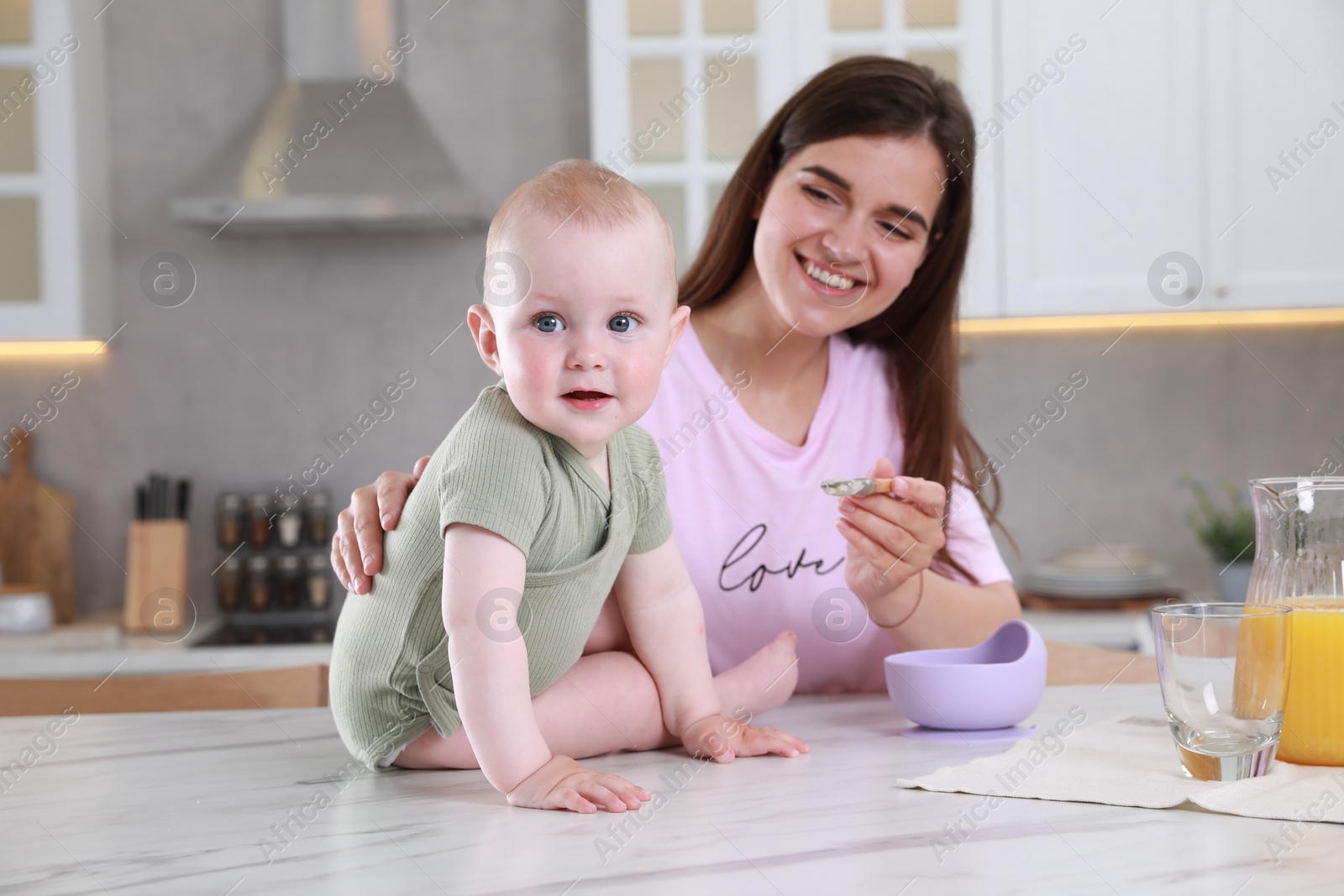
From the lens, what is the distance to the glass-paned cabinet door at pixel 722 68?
2.42 m

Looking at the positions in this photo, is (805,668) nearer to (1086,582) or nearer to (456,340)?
(1086,582)

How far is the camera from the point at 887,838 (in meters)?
0.64

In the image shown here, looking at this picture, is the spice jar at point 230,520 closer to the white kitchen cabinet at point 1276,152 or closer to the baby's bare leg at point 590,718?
the baby's bare leg at point 590,718

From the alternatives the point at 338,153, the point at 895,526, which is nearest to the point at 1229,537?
the point at 895,526

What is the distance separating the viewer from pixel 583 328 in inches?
28.9

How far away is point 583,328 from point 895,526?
0.42 m

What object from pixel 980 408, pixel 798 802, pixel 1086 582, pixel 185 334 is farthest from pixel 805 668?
pixel 185 334

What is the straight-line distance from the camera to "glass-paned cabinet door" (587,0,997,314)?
2424 millimetres

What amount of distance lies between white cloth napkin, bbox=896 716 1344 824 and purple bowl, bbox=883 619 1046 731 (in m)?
0.06

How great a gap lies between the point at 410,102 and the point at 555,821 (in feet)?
7.46

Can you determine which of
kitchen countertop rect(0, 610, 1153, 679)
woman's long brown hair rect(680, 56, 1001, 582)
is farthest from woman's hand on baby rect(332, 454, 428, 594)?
kitchen countertop rect(0, 610, 1153, 679)

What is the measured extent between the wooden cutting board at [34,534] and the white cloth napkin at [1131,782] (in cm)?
241

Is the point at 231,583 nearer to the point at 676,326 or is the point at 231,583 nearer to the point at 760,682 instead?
the point at 760,682

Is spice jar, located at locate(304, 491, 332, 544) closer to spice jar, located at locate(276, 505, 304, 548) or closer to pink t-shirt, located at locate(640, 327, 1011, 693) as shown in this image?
spice jar, located at locate(276, 505, 304, 548)
